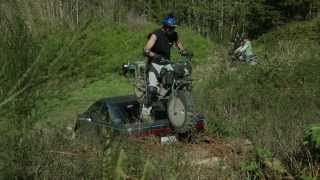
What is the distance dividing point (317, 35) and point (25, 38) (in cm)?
2660

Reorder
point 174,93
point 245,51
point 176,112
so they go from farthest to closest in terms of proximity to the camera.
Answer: point 245,51 < point 174,93 < point 176,112

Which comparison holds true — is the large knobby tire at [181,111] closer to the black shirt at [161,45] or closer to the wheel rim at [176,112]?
the wheel rim at [176,112]

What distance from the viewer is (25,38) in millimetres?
1604

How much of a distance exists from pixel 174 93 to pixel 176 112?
Result: 31cm

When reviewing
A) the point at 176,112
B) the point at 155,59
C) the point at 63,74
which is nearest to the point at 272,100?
the point at 155,59

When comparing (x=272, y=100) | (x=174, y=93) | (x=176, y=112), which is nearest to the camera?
(x=176, y=112)

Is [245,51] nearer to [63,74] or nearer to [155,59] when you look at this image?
[155,59]

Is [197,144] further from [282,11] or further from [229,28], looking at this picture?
[282,11]

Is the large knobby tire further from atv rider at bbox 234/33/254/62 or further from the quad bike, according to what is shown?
atv rider at bbox 234/33/254/62

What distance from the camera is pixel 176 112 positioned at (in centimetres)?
973

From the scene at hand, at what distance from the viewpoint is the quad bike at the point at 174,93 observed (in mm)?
9531

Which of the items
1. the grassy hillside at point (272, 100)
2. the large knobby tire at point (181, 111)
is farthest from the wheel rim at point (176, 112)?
the grassy hillside at point (272, 100)

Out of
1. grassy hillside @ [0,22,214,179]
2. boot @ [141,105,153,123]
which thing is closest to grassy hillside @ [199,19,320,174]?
boot @ [141,105,153,123]

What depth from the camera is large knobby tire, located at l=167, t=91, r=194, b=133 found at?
9.44 meters
